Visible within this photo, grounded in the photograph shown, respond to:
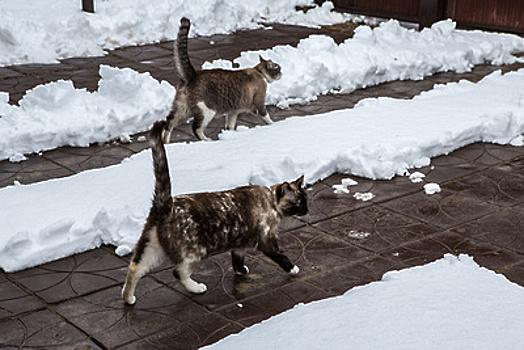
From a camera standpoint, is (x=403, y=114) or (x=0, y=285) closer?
(x=0, y=285)

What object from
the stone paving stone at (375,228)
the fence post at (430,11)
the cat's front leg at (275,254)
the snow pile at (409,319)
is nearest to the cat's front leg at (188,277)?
the cat's front leg at (275,254)

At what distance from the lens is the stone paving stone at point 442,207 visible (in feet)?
18.6

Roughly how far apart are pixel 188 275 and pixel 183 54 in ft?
9.37

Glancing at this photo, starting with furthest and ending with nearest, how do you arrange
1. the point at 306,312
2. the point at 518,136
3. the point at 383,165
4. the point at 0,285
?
the point at 518,136 → the point at 383,165 → the point at 0,285 → the point at 306,312

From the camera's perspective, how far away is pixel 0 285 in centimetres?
463

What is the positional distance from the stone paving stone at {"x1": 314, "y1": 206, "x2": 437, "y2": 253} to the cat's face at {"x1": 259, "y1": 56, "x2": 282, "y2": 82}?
85.3 inches

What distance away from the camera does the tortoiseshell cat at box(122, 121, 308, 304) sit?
420 cm

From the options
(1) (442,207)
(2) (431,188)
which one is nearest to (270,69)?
(2) (431,188)

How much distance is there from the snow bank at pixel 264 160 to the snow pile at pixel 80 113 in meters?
0.83

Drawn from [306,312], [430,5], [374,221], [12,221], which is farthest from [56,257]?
[430,5]

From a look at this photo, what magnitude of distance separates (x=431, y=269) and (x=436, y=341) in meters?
1.08

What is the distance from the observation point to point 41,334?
13.5 feet

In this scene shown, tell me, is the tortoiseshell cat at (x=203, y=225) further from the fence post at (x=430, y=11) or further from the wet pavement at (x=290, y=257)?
the fence post at (x=430, y=11)

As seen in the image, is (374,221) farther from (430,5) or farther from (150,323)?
(430,5)
